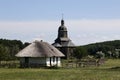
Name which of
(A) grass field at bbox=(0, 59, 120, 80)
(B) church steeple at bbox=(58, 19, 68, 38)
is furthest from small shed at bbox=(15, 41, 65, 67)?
(B) church steeple at bbox=(58, 19, 68, 38)

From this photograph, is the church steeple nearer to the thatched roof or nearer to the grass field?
the thatched roof

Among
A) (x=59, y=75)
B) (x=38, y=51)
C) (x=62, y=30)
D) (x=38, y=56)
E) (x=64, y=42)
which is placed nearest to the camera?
(x=59, y=75)

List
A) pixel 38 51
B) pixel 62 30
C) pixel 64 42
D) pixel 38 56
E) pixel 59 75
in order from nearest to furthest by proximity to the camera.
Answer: pixel 59 75 → pixel 38 56 → pixel 38 51 → pixel 62 30 → pixel 64 42

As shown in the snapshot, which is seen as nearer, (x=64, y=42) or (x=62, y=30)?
(x=62, y=30)

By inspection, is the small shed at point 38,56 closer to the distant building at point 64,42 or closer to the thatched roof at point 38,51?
the thatched roof at point 38,51

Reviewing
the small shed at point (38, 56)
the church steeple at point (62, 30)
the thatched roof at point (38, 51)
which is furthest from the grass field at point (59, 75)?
the church steeple at point (62, 30)

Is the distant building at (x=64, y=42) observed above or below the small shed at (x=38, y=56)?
above

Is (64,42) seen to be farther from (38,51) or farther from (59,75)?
(59,75)

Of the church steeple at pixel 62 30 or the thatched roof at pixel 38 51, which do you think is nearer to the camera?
the thatched roof at pixel 38 51

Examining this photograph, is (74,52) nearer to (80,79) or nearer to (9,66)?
(9,66)

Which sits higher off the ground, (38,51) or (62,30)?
(62,30)

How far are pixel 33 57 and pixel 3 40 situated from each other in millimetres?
101473

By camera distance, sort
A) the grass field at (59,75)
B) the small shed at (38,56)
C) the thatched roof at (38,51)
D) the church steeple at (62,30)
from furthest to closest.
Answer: the church steeple at (62,30), the thatched roof at (38,51), the small shed at (38,56), the grass field at (59,75)

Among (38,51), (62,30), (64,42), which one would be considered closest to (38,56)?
(38,51)
